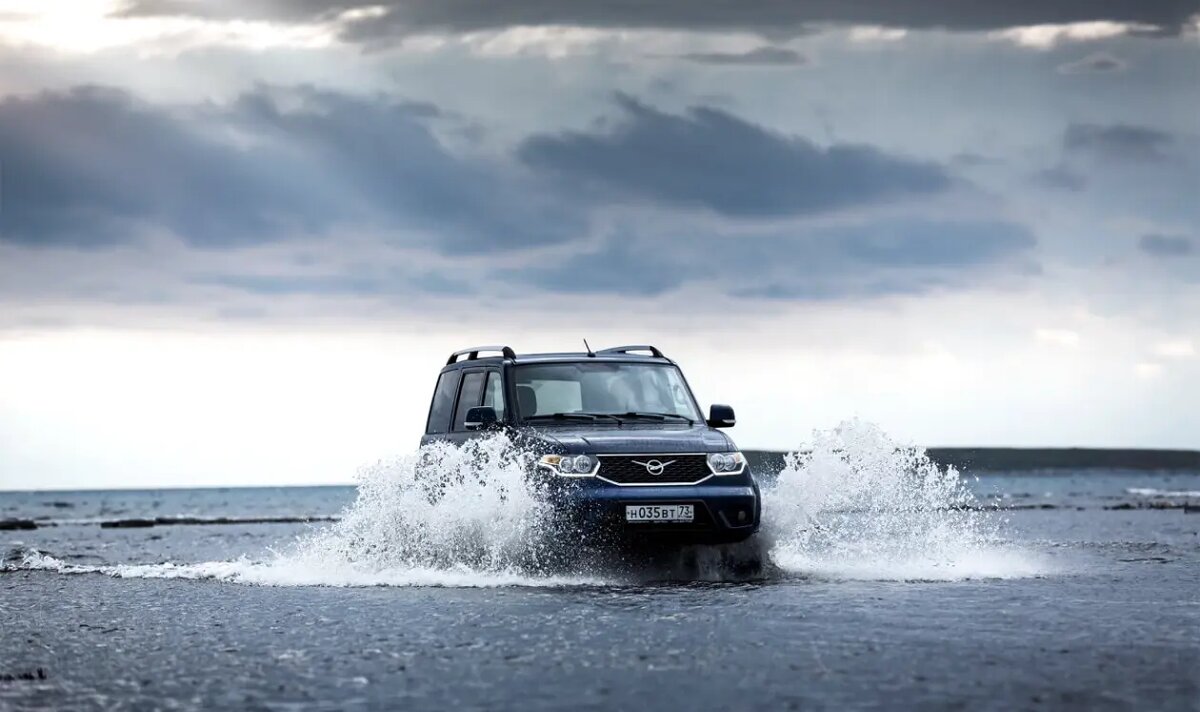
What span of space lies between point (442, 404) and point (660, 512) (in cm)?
397

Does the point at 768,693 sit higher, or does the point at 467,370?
the point at 467,370

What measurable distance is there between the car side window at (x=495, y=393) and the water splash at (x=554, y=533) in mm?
448

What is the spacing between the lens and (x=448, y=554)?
50.2 ft

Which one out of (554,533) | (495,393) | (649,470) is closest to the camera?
(649,470)

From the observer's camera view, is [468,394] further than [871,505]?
No

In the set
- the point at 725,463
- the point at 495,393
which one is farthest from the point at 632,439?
→ the point at 495,393

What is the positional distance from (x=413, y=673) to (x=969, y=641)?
11.3 feet

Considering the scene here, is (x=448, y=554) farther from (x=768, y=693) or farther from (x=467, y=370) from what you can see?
(x=768, y=693)

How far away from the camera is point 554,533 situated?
13820 mm

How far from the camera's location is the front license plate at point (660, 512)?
13.5m

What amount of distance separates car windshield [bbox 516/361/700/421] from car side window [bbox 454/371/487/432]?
636mm

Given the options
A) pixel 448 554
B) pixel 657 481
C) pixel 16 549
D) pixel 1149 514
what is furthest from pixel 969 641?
pixel 1149 514

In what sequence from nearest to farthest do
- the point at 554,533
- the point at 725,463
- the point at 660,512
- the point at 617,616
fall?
the point at 617,616
the point at 660,512
the point at 554,533
the point at 725,463

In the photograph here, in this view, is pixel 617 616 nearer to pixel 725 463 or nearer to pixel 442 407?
pixel 725 463
